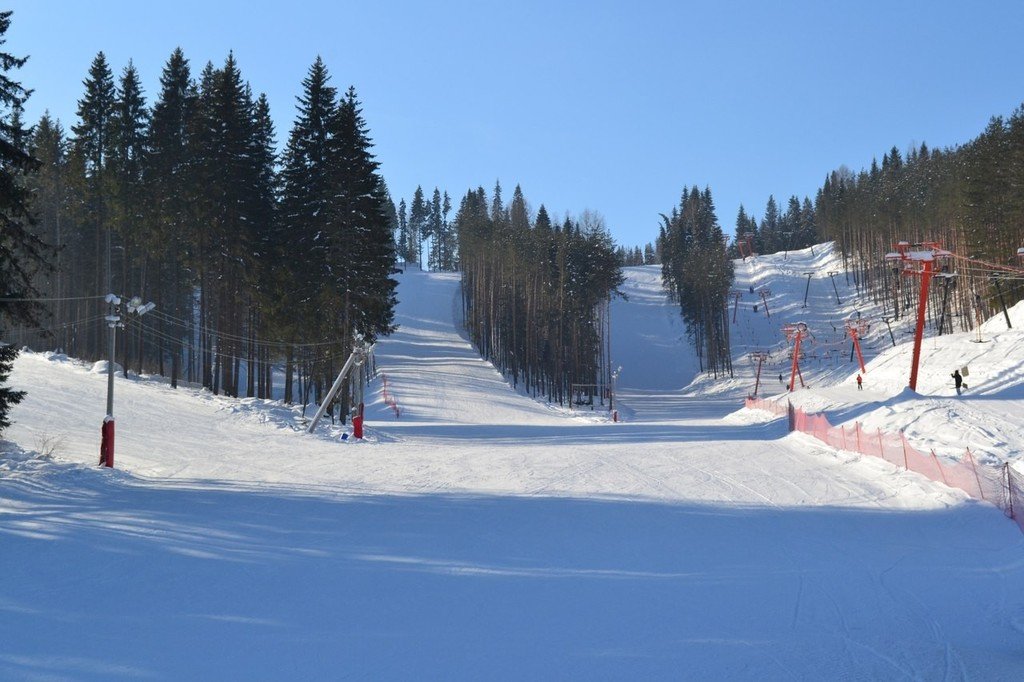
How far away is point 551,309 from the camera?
6494cm

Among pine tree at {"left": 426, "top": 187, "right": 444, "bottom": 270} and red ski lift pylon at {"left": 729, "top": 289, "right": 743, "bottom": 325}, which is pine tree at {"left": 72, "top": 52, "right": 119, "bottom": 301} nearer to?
red ski lift pylon at {"left": 729, "top": 289, "right": 743, "bottom": 325}

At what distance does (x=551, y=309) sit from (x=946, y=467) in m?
49.0

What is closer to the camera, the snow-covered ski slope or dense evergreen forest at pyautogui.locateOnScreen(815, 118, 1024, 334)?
the snow-covered ski slope

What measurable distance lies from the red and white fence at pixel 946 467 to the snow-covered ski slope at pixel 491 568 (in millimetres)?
430

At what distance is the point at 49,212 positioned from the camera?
51.2m

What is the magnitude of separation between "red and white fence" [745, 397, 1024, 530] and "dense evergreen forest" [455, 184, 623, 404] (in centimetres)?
3513

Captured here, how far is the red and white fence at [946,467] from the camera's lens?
13766mm

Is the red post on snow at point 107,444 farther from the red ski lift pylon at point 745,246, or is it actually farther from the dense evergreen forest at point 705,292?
the red ski lift pylon at point 745,246

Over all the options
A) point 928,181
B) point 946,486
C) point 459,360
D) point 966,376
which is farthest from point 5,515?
point 928,181

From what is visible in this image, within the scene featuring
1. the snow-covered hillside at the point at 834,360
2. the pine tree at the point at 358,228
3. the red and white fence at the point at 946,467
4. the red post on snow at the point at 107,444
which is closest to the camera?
the red and white fence at the point at 946,467

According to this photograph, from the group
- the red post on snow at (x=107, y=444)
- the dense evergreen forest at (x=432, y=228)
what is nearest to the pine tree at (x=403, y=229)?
the dense evergreen forest at (x=432, y=228)

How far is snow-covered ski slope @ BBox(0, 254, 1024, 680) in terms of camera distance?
696 centimetres

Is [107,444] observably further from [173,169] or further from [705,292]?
[705,292]

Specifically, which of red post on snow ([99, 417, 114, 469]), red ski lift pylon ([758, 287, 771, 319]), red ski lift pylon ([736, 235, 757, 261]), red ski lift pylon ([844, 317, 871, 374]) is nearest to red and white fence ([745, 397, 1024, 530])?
red post on snow ([99, 417, 114, 469])
